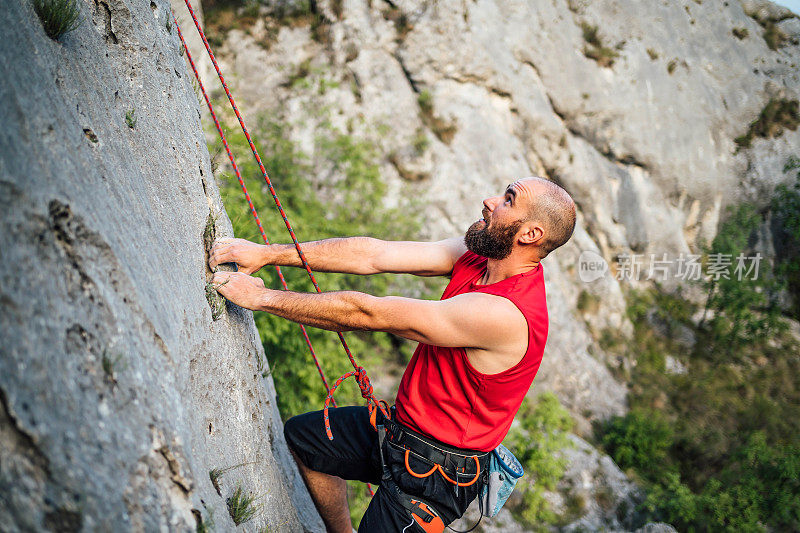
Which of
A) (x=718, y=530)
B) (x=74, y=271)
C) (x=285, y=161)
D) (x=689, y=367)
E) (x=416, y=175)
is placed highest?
(x=74, y=271)

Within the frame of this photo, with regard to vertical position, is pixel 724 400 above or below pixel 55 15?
below

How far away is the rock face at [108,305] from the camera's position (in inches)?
52.4

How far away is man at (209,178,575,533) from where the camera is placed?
98.7 inches

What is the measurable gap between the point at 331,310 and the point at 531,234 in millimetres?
1126

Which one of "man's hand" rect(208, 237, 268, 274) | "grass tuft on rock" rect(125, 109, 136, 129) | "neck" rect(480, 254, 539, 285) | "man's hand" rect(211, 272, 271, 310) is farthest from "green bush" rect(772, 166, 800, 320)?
"grass tuft on rock" rect(125, 109, 136, 129)

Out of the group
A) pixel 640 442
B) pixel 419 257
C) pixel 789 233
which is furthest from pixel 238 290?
pixel 789 233

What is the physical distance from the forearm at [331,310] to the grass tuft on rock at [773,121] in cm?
1989

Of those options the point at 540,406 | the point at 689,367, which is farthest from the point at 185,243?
the point at 689,367

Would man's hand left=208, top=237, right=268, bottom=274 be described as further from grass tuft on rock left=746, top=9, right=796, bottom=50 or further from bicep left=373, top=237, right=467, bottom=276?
grass tuft on rock left=746, top=9, right=796, bottom=50

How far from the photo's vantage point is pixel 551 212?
2.76 meters

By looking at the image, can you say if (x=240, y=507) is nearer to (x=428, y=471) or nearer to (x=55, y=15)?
(x=428, y=471)

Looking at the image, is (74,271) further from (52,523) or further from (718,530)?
(718,530)

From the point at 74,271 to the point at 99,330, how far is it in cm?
19

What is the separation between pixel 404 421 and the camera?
2918 mm
